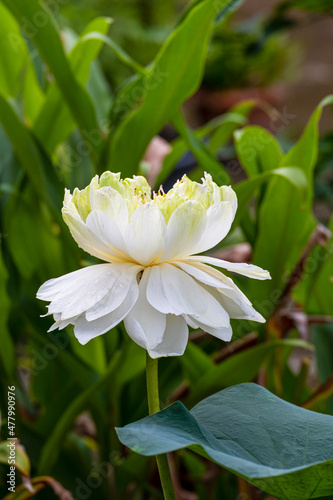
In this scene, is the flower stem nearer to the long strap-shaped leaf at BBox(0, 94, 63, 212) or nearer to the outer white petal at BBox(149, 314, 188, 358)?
the outer white petal at BBox(149, 314, 188, 358)

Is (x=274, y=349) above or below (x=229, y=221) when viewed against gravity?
below

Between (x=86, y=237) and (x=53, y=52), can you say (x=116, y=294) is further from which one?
(x=53, y=52)

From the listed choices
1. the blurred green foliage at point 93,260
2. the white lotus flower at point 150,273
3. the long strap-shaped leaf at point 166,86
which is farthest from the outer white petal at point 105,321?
the long strap-shaped leaf at point 166,86

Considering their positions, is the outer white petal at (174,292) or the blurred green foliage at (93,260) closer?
the outer white petal at (174,292)

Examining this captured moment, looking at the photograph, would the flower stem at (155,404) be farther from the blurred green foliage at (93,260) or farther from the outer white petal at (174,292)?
the blurred green foliage at (93,260)

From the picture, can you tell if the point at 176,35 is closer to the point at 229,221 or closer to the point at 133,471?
the point at 229,221

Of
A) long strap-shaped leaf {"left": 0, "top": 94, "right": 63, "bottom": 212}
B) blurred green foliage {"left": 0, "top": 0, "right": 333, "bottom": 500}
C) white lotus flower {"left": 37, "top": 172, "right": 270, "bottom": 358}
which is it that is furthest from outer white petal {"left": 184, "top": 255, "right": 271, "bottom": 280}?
long strap-shaped leaf {"left": 0, "top": 94, "right": 63, "bottom": 212}

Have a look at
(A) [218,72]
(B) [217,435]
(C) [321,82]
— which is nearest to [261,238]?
A: (B) [217,435]
